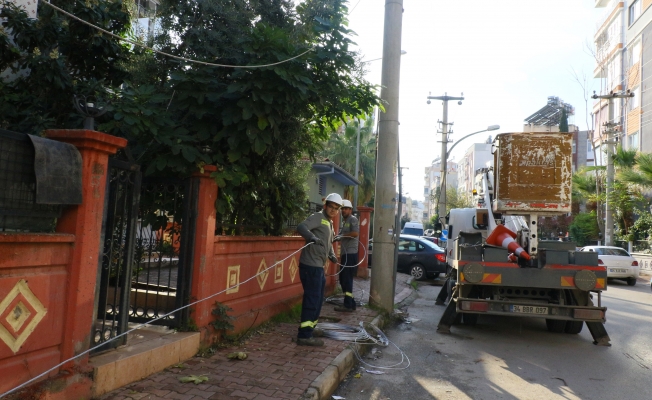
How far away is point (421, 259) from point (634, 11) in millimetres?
26328

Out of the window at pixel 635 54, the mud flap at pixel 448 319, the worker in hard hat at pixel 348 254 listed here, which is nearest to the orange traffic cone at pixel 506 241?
the mud flap at pixel 448 319

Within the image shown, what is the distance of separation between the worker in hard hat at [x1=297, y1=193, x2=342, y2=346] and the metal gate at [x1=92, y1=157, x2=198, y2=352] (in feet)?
4.87

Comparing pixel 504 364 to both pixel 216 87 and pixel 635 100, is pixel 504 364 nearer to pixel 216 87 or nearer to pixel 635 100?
pixel 216 87

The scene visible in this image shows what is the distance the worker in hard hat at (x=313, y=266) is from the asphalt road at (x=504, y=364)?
817 mm

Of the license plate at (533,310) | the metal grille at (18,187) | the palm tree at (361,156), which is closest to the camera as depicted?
the metal grille at (18,187)

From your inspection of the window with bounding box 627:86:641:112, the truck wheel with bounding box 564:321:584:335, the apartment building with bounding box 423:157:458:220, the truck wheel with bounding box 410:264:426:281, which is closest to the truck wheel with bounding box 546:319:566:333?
the truck wheel with bounding box 564:321:584:335

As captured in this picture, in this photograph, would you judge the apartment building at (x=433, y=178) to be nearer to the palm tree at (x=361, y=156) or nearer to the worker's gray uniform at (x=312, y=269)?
the palm tree at (x=361, y=156)

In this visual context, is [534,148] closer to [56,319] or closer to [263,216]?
[263,216]

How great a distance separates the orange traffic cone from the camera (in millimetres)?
7875

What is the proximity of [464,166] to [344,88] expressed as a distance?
8974 centimetres

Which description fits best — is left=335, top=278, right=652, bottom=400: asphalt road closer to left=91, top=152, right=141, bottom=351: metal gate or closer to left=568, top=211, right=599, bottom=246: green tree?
left=91, top=152, right=141, bottom=351: metal gate

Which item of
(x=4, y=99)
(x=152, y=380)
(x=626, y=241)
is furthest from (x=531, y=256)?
(x=626, y=241)

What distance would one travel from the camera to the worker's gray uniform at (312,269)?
21.4 feet

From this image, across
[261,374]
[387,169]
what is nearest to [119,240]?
[261,374]
